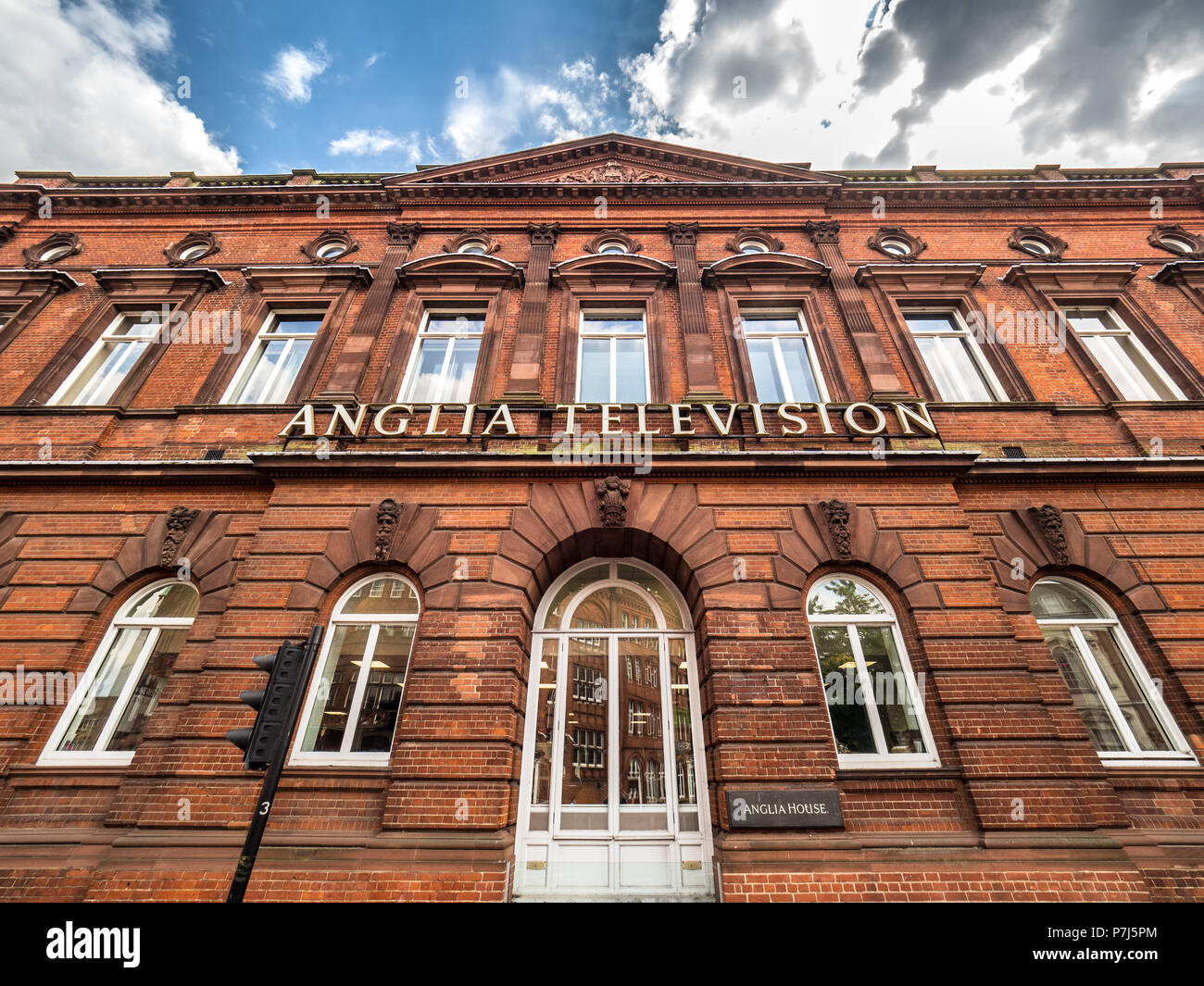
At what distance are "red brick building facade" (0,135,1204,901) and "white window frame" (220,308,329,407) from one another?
0.10 meters

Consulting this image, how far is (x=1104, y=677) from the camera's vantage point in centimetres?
693

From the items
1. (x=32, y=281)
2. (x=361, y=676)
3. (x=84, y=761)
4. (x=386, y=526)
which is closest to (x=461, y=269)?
(x=386, y=526)

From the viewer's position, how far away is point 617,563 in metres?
7.84

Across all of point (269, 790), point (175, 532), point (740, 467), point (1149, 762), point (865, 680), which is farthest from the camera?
point (175, 532)

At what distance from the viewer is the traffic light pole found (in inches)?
137

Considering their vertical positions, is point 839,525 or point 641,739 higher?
point 839,525

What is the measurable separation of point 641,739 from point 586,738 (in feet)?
2.42

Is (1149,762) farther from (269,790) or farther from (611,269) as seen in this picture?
(611,269)

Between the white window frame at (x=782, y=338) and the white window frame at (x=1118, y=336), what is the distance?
5190mm

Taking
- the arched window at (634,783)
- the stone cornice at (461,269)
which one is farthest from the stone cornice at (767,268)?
the arched window at (634,783)

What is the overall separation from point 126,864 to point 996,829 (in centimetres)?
958

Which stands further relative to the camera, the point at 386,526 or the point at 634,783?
the point at 386,526

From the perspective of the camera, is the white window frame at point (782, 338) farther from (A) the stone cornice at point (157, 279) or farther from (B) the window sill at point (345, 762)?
(A) the stone cornice at point (157, 279)

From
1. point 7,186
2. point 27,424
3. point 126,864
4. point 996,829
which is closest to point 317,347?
point 27,424
